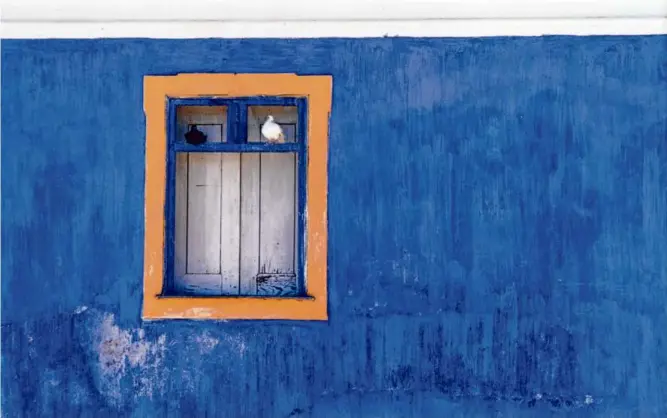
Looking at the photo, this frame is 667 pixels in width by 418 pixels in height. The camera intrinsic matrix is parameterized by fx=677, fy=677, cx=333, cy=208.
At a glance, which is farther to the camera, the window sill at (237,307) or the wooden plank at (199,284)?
the wooden plank at (199,284)

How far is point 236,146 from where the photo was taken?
12.4ft

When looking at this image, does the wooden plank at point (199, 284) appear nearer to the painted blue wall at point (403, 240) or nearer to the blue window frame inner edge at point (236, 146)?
the blue window frame inner edge at point (236, 146)

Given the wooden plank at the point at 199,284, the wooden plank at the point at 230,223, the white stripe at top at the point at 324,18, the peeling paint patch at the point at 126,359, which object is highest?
the white stripe at top at the point at 324,18

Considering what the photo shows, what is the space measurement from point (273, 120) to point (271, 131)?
12 centimetres

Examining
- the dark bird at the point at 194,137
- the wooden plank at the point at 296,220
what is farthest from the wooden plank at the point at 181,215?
the wooden plank at the point at 296,220

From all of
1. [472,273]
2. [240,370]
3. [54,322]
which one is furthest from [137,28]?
[472,273]

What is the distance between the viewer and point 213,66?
12.3ft

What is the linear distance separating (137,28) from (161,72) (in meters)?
0.28

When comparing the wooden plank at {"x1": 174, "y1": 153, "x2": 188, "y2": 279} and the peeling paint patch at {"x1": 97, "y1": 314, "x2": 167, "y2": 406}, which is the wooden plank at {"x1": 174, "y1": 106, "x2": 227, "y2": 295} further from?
the peeling paint patch at {"x1": 97, "y1": 314, "x2": 167, "y2": 406}

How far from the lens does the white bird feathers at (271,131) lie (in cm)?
376

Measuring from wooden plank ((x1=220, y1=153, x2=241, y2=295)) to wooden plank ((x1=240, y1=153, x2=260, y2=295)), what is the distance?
0.08 feet

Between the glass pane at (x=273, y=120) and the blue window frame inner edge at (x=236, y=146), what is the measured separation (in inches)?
4.0

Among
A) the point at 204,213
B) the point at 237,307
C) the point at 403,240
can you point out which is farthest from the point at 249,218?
the point at 403,240

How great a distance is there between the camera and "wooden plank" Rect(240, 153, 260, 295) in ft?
12.9
